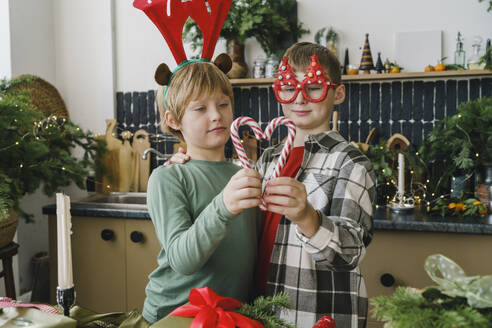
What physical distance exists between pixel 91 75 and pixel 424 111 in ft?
7.19

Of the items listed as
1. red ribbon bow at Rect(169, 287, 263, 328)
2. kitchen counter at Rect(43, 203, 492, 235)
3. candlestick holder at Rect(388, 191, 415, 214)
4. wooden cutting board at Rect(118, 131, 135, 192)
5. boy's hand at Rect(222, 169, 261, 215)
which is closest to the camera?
red ribbon bow at Rect(169, 287, 263, 328)

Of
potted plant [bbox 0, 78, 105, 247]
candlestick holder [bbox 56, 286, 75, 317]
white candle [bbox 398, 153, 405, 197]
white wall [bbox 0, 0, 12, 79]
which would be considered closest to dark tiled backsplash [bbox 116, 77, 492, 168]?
white candle [bbox 398, 153, 405, 197]

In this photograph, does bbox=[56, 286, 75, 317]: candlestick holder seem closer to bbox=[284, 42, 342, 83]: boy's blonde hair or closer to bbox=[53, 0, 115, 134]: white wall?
bbox=[284, 42, 342, 83]: boy's blonde hair

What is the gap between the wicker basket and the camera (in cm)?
187

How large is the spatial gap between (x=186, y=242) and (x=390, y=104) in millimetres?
2019

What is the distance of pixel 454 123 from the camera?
→ 2045mm

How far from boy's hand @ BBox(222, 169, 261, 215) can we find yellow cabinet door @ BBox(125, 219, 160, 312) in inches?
59.7

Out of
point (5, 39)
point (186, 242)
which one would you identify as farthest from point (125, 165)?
point (186, 242)

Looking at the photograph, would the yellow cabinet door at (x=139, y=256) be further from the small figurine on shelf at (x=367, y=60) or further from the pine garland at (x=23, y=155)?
the small figurine on shelf at (x=367, y=60)

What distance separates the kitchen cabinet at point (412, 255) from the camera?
175 centimetres

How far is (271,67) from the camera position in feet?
8.25

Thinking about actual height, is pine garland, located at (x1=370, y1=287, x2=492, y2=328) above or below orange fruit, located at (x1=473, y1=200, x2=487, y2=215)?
above

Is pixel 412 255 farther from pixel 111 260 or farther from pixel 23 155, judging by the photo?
pixel 23 155

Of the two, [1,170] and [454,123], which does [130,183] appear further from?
[454,123]
